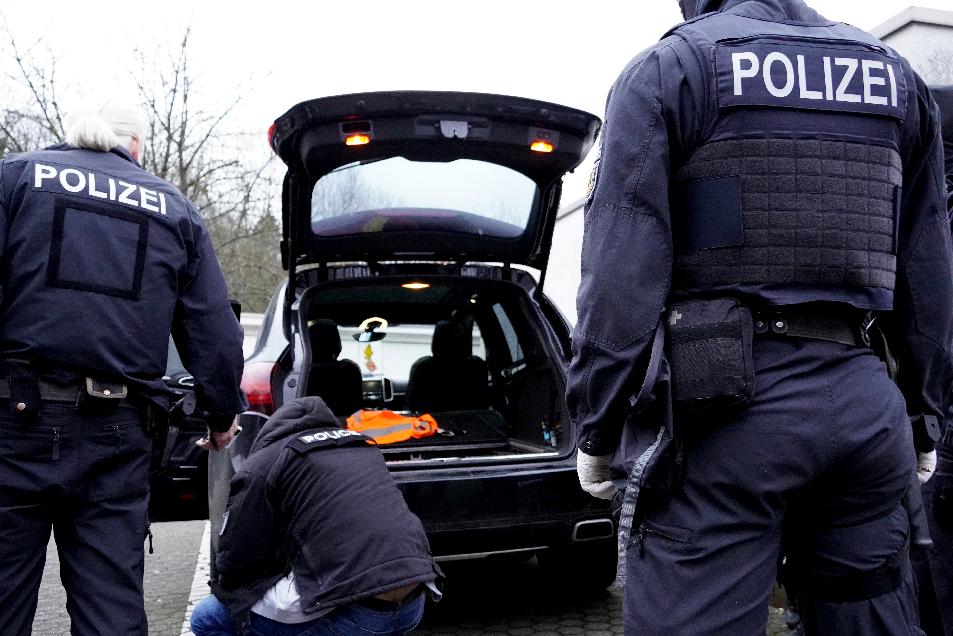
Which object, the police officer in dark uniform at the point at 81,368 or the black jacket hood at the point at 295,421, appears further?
the black jacket hood at the point at 295,421

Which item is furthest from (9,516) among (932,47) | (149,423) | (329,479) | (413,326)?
(932,47)

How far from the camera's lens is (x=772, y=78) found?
1.81 meters

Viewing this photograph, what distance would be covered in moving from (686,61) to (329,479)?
1.57 m

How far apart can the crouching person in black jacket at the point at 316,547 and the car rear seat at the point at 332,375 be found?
2.11 meters

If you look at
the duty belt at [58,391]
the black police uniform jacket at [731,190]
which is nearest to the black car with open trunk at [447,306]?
the duty belt at [58,391]

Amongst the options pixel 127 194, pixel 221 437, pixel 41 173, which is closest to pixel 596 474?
pixel 221 437

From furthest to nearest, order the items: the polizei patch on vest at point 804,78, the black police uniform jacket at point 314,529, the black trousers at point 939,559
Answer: the black trousers at point 939,559 < the black police uniform jacket at point 314,529 < the polizei patch on vest at point 804,78

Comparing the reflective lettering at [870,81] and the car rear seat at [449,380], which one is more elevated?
the reflective lettering at [870,81]

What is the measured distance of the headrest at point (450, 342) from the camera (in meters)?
5.22

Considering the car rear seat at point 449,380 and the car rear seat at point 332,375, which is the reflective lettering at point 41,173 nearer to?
the car rear seat at point 332,375

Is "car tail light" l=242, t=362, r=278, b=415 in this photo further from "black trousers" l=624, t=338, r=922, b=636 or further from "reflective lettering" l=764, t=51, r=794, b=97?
"reflective lettering" l=764, t=51, r=794, b=97

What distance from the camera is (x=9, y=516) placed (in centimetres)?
244

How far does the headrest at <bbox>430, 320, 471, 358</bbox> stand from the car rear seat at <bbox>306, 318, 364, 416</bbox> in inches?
20.4

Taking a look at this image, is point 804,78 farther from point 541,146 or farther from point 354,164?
point 354,164
